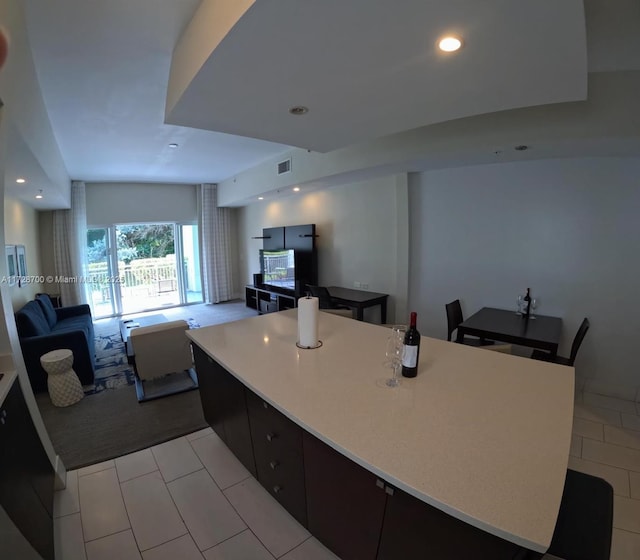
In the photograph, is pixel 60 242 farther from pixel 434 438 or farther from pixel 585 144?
pixel 585 144

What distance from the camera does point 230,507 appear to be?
71.5 inches

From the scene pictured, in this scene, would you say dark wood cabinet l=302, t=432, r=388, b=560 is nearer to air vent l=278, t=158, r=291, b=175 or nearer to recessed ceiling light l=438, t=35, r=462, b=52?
recessed ceiling light l=438, t=35, r=462, b=52

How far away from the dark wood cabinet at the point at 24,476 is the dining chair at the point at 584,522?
1989 mm

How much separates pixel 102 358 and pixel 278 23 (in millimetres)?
4719

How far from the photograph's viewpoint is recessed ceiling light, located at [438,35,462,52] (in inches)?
52.5

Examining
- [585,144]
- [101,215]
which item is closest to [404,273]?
[585,144]

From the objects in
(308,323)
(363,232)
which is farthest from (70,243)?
(308,323)

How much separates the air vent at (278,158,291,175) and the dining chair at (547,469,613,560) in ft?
14.6

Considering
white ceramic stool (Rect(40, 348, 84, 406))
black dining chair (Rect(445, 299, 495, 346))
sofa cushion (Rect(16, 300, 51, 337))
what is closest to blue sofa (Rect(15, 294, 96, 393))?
sofa cushion (Rect(16, 300, 51, 337))

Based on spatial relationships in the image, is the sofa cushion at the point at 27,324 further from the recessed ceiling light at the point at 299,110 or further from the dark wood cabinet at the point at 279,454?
the recessed ceiling light at the point at 299,110

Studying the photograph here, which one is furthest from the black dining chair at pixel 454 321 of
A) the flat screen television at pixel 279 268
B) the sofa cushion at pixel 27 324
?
the sofa cushion at pixel 27 324

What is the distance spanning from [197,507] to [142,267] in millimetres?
6478

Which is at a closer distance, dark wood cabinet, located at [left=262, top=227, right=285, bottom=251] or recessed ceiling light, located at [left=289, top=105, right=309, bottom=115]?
recessed ceiling light, located at [left=289, top=105, right=309, bottom=115]

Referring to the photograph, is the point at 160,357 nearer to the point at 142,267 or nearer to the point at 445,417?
the point at 445,417
